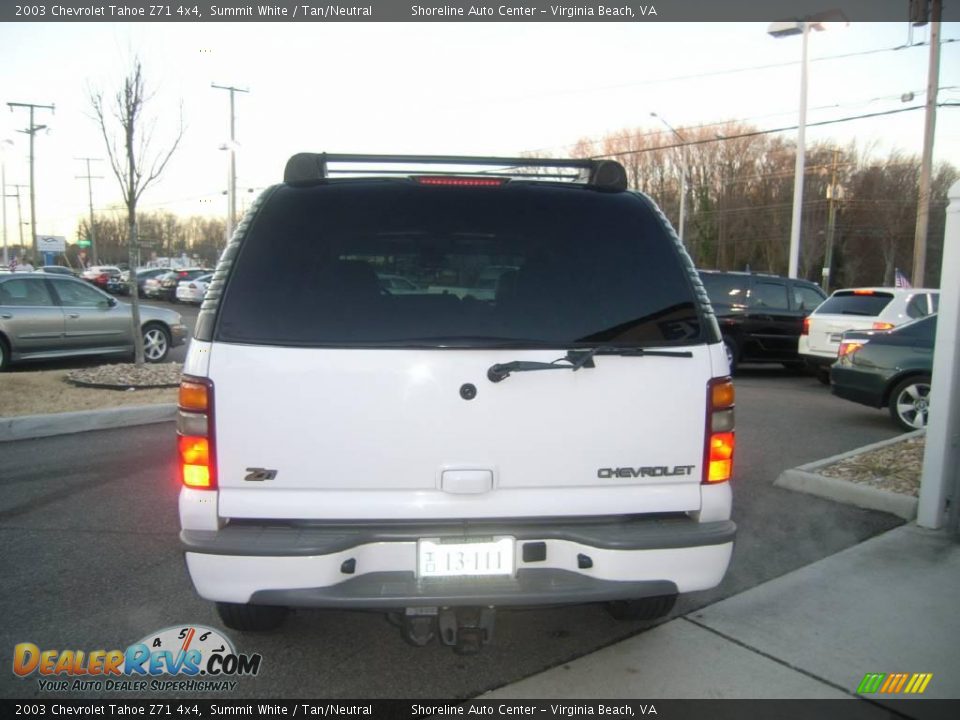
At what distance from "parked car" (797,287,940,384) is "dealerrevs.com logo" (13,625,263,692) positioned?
10.5m

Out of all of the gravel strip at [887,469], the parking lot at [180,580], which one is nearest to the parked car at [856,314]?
the parking lot at [180,580]

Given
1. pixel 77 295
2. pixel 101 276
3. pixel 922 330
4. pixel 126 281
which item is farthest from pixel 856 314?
pixel 101 276

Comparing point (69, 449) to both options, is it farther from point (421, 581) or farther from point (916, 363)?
point (916, 363)

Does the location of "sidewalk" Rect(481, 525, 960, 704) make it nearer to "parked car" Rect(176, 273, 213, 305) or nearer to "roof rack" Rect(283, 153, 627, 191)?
"roof rack" Rect(283, 153, 627, 191)

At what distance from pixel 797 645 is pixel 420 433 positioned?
2061mm

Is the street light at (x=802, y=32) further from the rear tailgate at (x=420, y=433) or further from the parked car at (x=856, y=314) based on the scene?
the rear tailgate at (x=420, y=433)

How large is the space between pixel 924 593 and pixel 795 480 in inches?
74.5

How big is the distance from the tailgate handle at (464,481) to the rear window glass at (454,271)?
462 millimetres

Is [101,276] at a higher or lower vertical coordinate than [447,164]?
lower

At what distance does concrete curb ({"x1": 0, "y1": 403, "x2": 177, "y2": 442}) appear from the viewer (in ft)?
22.9

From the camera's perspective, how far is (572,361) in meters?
2.56

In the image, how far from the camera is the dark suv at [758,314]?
1273 cm

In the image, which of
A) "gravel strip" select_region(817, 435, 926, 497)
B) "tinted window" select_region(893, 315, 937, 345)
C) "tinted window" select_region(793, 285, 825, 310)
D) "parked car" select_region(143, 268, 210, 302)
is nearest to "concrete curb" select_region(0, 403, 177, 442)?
"gravel strip" select_region(817, 435, 926, 497)

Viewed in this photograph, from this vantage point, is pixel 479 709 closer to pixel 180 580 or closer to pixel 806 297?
pixel 180 580
